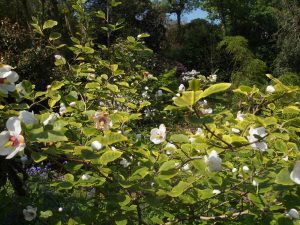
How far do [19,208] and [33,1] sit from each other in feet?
61.2

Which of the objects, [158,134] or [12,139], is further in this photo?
[158,134]

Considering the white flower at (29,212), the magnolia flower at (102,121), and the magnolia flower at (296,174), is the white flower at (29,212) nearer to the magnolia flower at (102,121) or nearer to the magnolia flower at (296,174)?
the magnolia flower at (102,121)

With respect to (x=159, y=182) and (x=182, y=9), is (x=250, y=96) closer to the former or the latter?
(x=159, y=182)

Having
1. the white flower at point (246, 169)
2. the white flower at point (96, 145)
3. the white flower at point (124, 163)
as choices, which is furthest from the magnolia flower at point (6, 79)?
the white flower at point (246, 169)

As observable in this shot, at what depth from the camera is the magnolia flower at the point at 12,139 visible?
1.14 meters

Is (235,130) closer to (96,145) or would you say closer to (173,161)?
(173,161)

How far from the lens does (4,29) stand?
796cm

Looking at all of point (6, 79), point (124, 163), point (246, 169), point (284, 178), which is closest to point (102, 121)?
point (124, 163)

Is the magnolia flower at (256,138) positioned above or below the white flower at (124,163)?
above

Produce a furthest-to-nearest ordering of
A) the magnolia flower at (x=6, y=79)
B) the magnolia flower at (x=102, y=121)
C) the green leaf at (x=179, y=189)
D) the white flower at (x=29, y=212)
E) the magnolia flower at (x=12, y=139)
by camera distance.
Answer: the white flower at (x=29, y=212) < the magnolia flower at (x=102, y=121) < the green leaf at (x=179, y=189) < the magnolia flower at (x=6, y=79) < the magnolia flower at (x=12, y=139)

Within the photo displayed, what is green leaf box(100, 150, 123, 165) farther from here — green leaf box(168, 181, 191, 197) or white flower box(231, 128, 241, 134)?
white flower box(231, 128, 241, 134)

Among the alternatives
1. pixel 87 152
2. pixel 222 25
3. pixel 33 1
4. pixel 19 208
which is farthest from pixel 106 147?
pixel 222 25

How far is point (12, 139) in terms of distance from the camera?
115cm

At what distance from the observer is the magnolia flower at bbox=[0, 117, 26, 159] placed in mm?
1137
